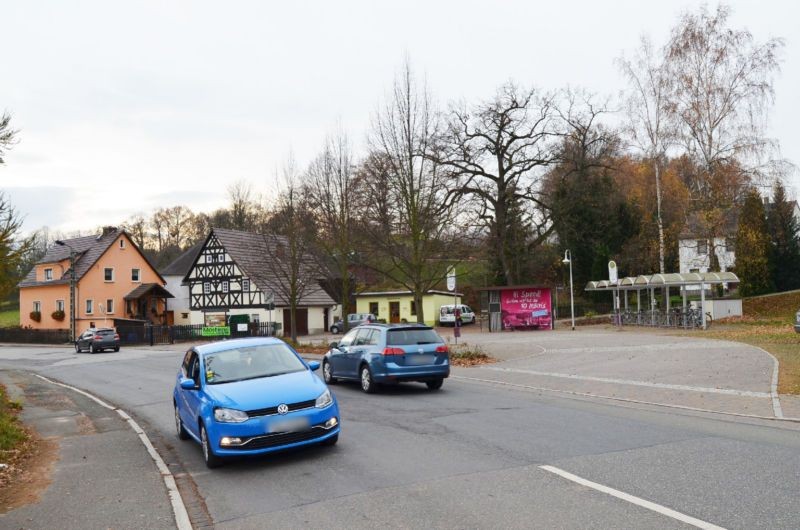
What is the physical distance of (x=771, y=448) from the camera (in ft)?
26.7

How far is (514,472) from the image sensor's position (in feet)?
23.7

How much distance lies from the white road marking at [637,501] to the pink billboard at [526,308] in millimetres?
33096

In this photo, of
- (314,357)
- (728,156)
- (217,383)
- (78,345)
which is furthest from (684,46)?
(78,345)

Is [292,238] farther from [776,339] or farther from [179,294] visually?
[179,294]

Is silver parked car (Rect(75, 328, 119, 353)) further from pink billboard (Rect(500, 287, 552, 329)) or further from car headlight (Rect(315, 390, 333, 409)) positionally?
car headlight (Rect(315, 390, 333, 409))

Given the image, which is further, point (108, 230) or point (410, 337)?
point (108, 230)

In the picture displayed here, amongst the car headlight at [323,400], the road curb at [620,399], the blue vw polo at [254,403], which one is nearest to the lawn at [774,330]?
the road curb at [620,399]

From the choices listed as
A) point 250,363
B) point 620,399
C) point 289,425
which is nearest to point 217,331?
point 620,399

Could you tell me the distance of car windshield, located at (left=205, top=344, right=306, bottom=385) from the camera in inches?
363

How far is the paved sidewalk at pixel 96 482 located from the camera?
21.2 feet

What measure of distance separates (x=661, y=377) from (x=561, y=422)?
6752 millimetres

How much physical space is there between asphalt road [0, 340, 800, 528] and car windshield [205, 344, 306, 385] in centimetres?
113

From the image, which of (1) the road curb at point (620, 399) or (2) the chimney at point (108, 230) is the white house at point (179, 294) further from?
(1) the road curb at point (620, 399)

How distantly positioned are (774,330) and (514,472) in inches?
1057
